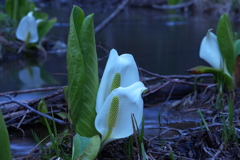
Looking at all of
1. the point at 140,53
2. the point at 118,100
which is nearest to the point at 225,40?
the point at 118,100

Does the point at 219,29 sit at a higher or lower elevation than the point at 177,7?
higher

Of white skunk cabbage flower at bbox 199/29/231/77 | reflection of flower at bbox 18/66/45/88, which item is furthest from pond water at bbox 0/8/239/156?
white skunk cabbage flower at bbox 199/29/231/77

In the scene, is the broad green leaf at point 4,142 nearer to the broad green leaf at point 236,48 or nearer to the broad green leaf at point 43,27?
the broad green leaf at point 236,48

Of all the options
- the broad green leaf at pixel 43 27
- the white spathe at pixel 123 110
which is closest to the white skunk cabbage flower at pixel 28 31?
A: the broad green leaf at pixel 43 27

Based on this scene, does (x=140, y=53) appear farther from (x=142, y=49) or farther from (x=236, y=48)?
(x=236, y=48)

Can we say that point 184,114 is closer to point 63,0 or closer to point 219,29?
point 219,29

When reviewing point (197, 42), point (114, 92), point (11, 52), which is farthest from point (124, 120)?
point (197, 42)
